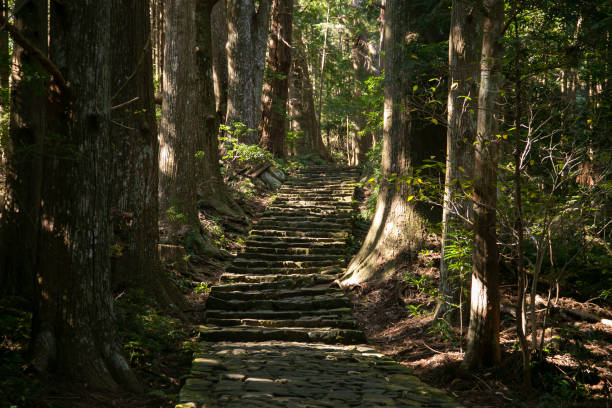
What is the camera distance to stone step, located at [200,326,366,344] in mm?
7848

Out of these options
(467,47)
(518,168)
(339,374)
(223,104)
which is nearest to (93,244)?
(339,374)

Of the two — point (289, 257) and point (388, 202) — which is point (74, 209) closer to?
point (388, 202)

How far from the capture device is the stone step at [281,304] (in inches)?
367

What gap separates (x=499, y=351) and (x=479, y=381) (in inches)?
16.4

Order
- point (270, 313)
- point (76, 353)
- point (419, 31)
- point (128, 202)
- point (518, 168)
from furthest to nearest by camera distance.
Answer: point (419, 31) < point (270, 313) < point (128, 202) < point (518, 168) < point (76, 353)

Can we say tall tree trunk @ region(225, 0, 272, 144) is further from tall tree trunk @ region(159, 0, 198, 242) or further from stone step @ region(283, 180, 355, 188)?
tall tree trunk @ region(159, 0, 198, 242)

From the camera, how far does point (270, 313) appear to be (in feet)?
29.9

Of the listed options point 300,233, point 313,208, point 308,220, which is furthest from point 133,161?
point 313,208

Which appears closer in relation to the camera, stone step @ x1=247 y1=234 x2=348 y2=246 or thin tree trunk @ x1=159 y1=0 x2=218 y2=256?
thin tree trunk @ x1=159 y1=0 x2=218 y2=256

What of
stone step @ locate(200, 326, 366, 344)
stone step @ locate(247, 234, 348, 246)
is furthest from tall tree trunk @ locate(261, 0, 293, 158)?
stone step @ locate(200, 326, 366, 344)

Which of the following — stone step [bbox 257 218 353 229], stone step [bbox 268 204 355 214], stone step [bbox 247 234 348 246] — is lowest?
stone step [bbox 247 234 348 246]

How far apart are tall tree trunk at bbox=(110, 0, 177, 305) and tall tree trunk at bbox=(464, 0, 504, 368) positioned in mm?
4690

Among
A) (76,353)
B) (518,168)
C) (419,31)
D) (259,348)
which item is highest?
(419,31)

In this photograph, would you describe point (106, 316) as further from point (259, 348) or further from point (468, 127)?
point (468, 127)
